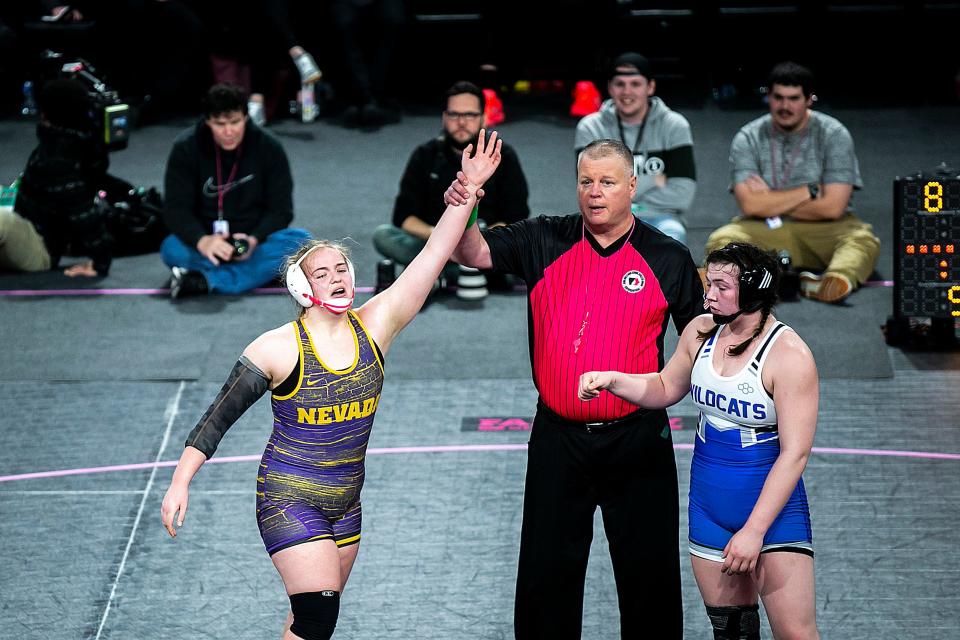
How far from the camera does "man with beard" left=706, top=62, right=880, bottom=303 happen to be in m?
8.12

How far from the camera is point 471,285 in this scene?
27.2ft

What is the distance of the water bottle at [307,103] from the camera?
1202 cm

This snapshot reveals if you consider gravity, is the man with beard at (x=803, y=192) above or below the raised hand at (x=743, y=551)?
below

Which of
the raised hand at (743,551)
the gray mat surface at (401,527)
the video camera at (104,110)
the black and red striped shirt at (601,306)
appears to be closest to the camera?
the raised hand at (743,551)

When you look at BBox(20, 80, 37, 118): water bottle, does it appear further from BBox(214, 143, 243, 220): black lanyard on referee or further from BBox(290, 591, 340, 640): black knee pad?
BBox(290, 591, 340, 640): black knee pad

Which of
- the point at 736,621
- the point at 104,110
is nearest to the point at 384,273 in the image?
the point at 104,110

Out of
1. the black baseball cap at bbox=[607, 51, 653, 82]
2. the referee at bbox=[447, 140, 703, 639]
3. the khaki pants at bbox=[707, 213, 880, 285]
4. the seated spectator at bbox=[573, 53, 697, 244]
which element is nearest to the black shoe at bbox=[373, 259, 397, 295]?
the seated spectator at bbox=[573, 53, 697, 244]

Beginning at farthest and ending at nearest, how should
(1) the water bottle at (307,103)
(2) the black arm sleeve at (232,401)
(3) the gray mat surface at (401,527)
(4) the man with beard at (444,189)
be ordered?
(1) the water bottle at (307,103) → (4) the man with beard at (444,189) → (3) the gray mat surface at (401,527) → (2) the black arm sleeve at (232,401)

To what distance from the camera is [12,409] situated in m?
6.98

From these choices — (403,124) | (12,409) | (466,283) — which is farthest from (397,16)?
(12,409)

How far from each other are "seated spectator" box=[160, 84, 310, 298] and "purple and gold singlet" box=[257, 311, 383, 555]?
4.11 meters

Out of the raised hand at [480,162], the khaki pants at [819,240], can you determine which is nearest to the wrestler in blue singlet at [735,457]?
the raised hand at [480,162]

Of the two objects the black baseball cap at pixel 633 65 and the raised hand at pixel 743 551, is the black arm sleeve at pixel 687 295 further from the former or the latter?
the black baseball cap at pixel 633 65

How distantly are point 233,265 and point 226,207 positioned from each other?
346mm
